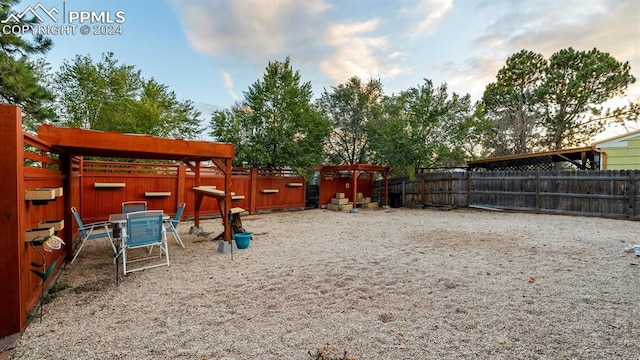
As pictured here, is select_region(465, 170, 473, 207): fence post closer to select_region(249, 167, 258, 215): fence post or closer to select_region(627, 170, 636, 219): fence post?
select_region(627, 170, 636, 219): fence post

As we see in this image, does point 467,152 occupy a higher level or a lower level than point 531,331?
higher

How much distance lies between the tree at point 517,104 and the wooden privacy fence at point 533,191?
634 centimetres

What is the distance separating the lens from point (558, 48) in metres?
14.7

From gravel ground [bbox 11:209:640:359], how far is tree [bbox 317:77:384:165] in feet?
33.9

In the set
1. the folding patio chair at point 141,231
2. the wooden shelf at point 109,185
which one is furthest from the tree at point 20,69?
the folding patio chair at point 141,231

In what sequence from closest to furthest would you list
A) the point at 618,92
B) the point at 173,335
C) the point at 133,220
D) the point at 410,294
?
the point at 173,335 < the point at 410,294 < the point at 133,220 < the point at 618,92

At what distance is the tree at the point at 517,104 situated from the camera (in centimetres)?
1573

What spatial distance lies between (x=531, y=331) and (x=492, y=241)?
12.2ft

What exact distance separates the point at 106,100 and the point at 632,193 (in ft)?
57.9

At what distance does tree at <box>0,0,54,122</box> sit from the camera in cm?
503

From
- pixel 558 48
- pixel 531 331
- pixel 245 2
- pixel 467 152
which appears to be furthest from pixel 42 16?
pixel 558 48

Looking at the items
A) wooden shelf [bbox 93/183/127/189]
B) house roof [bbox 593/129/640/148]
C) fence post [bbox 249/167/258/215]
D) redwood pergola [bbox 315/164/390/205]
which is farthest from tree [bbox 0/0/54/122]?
house roof [bbox 593/129/640/148]

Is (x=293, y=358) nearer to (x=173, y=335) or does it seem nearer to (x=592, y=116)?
(x=173, y=335)

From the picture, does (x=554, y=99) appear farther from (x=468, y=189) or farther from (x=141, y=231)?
(x=141, y=231)
